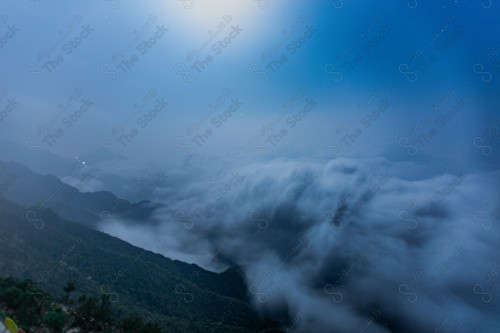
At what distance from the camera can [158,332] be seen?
45.5 meters

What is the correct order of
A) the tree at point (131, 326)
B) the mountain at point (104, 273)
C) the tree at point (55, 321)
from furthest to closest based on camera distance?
the mountain at point (104, 273) < the tree at point (131, 326) < the tree at point (55, 321)

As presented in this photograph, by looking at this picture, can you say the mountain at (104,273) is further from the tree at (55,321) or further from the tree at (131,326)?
the tree at (55,321)

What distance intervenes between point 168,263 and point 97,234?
40.1m

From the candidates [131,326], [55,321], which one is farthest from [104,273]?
[55,321]

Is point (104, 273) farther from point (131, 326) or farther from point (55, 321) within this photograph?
point (55, 321)

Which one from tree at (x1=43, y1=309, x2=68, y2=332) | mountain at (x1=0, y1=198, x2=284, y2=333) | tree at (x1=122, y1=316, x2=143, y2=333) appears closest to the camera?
tree at (x1=43, y1=309, x2=68, y2=332)

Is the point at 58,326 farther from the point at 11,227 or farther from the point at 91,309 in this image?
the point at 11,227

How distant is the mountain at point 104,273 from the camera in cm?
7950

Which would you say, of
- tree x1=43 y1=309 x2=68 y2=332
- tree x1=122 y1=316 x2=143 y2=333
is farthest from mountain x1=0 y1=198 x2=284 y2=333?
tree x1=43 y1=309 x2=68 y2=332

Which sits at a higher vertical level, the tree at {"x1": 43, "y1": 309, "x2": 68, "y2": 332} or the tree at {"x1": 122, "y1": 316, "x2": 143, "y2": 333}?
the tree at {"x1": 43, "y1": 309, "x2": 68, "y2": 332}

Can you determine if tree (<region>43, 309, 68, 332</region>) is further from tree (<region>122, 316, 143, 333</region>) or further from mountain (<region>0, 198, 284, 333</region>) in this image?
mountain (<region>0, 198, 284, 333</region>)

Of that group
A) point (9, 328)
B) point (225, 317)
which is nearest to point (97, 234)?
point (225, 317)

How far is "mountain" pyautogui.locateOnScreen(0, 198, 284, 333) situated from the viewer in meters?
79.5

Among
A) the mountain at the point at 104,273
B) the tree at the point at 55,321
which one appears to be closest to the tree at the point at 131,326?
the tree at the point at 55,321
